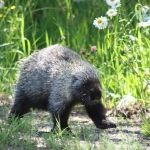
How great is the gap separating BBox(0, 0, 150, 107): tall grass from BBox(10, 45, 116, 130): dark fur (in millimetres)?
709

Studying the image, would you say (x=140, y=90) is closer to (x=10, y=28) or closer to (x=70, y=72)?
(x=70, y=72)

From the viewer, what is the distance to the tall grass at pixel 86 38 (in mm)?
8016

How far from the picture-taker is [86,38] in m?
9.22

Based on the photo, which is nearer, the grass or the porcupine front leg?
the grass

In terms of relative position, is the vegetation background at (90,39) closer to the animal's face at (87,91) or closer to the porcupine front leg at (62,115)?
the animal's face at (87,91)

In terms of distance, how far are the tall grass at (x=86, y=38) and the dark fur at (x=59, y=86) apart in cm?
71

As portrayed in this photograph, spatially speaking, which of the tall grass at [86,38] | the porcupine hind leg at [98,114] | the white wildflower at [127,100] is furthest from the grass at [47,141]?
the tall grass at [86,38]

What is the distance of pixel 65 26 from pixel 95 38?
0.59 meters

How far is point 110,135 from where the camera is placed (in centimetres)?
661

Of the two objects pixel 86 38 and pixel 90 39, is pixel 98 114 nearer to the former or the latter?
pixel 86 38

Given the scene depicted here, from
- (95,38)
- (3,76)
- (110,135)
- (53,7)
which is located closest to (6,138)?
(110,135)

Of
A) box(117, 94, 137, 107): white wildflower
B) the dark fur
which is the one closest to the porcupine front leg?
Answer: the dark fur

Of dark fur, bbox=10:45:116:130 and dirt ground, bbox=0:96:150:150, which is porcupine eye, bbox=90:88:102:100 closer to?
dark fur, bbox=10:45:116:130

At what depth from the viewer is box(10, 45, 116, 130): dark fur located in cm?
674
